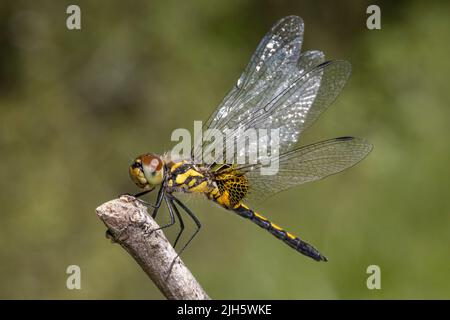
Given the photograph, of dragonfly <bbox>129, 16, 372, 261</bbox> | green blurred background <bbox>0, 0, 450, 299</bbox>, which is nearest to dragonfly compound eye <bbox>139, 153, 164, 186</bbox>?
dragonfly <bbox>129, 16, 372, 261</bbox>

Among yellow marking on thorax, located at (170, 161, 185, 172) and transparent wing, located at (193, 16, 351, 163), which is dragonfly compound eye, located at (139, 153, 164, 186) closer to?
yellow marking on thorax, located at (170, 161, 185, 172)

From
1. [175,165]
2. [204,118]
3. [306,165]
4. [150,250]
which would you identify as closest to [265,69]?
[306,165]

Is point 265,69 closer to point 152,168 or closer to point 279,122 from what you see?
point 279,122

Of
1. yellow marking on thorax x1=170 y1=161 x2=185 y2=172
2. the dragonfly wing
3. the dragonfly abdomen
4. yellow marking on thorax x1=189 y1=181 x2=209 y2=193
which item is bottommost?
the dragonfly abdomen

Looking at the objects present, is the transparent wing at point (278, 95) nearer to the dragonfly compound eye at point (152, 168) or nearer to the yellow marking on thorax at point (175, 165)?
the yellow marking on thorax at point (175, 165)

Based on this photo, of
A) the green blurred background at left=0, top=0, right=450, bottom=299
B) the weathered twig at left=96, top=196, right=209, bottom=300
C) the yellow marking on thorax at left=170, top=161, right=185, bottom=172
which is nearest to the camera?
the weathered twig at left=96, top=196, right=209, bottom=300

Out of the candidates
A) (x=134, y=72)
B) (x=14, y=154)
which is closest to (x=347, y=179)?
(x=134, y=72)
